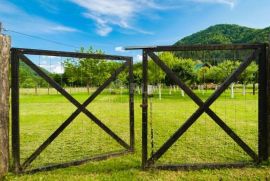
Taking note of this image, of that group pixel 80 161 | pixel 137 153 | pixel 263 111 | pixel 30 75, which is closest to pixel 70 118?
pixel 80 161

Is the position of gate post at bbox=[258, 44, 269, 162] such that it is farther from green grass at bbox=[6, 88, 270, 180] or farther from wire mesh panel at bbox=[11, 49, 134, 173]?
wire mesh panel at bbox=[11, 49, 134, 173]

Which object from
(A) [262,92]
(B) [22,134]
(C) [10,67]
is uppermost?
(C) [10,67]

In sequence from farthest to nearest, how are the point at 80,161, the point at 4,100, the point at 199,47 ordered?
the point at 80,161 < the point at 199,47 < the point at 4,100

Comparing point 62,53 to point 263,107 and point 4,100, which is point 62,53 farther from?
point 263,107

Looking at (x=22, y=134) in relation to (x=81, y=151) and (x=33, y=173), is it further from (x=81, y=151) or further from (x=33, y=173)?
(x=33, y=173)

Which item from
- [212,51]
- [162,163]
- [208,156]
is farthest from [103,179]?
[212,51]

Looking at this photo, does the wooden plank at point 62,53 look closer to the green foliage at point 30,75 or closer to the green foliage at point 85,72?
the green foliage at point 30,75

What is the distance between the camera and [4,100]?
5836 millimetres

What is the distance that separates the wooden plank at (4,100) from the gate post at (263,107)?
18.8ft

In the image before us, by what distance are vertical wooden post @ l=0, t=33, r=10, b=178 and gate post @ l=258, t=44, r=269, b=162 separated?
572 centimetres

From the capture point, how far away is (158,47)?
20.2ft

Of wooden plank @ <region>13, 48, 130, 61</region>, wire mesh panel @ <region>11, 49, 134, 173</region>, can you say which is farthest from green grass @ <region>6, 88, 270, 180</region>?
wooden plank @ <region>13, 48, 130, 61</region>

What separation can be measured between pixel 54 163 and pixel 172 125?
7.08 m

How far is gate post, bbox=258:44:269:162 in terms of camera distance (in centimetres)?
639
